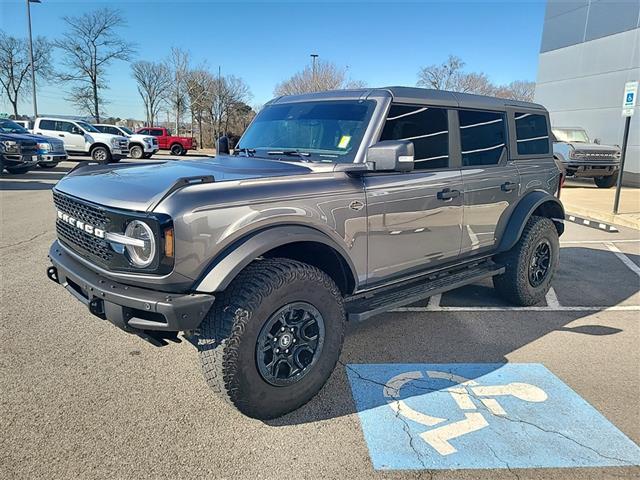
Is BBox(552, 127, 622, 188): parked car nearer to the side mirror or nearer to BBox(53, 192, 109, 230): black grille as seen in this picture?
the side mirror

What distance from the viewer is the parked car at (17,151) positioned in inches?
536

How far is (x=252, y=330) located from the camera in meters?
2.52

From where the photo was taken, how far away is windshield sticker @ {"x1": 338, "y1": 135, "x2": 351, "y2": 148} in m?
3.29

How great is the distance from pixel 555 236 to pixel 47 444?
4.86m

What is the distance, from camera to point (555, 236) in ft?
16.1

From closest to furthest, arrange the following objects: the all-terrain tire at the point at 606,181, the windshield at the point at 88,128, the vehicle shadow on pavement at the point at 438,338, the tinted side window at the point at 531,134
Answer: the vehicle shadow on pavement at the point at 438,338
the tinted side window at the point at 531,134
the all-terrain tire at the point at 606,181
the windshield at the point at 88,128

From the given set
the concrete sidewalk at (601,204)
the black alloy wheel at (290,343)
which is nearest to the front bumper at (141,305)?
the black alloy wheel at (290,343)

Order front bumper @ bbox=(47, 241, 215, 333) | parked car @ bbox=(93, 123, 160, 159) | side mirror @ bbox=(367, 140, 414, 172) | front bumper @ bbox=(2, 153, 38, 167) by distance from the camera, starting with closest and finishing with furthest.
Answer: front bumper @ bbox=(47, 241, 215, 333) < side mirror @ bbox=(367, 140, 414, 172) < front bumper @ bbox=(2, 153, 38, 167) < parked car @ bbox=(93, 123, 160, 159)

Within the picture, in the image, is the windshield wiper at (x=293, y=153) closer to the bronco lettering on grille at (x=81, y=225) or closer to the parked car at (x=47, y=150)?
the bronco lettering on grille at (x=81, y=225)

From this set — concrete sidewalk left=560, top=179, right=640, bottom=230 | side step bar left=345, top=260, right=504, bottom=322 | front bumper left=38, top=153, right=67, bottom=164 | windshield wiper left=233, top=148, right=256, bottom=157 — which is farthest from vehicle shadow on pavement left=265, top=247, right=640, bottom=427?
front bumper left=38, top=153, right=67, bottom=164

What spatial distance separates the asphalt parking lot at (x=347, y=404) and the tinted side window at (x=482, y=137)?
5.05ft

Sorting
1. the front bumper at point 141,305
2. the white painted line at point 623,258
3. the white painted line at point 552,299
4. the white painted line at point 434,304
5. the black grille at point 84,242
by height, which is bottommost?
the white painted line at point 434,304

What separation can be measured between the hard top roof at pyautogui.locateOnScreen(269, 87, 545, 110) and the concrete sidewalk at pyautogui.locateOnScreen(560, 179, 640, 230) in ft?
22.9

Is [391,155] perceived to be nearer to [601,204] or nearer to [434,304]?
[434,304]
